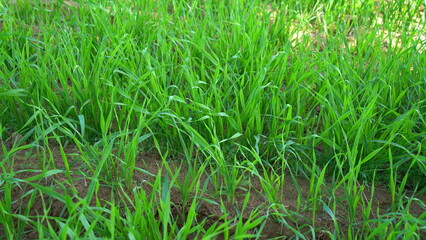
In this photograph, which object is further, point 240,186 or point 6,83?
point 6,83

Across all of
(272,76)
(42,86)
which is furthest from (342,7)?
(42,86)

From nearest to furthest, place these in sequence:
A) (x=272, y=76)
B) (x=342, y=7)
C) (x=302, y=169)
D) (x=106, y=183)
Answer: (x=106, y=183) < (x=302, y=169) < (x=272, y=76) < (x=342, y=7)

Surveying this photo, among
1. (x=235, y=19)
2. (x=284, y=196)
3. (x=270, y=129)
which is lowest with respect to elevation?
(x=284, y=196)

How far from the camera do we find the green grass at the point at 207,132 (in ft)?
5.14

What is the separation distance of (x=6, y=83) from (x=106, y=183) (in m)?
0.63

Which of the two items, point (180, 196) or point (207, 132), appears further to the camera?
point (207, 132)

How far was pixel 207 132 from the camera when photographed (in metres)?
1.88

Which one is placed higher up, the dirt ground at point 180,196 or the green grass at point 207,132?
the green grass at point 207,132

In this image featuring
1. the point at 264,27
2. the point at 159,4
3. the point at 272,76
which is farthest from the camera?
the point at 159,4

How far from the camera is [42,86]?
192 centimetres

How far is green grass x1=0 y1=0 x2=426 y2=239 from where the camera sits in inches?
61.7

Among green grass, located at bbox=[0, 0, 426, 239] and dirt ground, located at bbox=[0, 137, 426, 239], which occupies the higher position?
green grass, located at bbox=[0, 0, 426, 239]

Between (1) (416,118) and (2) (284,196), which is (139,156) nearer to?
(2) (284,196)

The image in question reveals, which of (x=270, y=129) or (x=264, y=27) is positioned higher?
(x=264, y=27)
